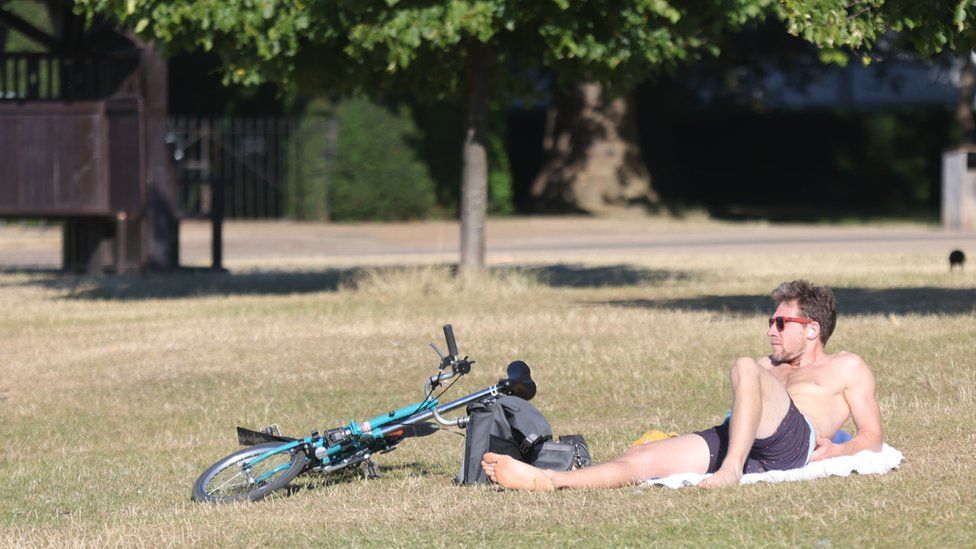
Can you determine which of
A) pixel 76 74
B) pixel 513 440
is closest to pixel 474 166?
pixel 76 74

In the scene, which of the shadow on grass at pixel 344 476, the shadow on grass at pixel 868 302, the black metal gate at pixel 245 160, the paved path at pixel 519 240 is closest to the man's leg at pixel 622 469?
the shadow on grass at pixel 344 476

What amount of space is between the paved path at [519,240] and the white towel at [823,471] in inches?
586

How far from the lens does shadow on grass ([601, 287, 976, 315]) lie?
14.2 m

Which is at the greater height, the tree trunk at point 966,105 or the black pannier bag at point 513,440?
the tree trunk at point 966,105

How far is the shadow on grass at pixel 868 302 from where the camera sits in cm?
1421

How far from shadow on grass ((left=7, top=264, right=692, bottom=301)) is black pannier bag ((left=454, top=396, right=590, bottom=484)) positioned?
10066mm

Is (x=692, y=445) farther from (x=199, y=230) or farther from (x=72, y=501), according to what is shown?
(x=199, y=230)

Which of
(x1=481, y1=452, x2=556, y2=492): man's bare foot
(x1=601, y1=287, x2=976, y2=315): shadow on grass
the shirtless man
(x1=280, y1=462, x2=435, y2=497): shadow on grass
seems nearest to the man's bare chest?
the shirtless man

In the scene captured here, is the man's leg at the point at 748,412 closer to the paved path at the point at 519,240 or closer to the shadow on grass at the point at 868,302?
the shadow on grass at the point at 868,302

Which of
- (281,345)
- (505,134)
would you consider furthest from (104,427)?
(505,134)

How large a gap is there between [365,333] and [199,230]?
16.2 meters

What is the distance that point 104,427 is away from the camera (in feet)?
33.0

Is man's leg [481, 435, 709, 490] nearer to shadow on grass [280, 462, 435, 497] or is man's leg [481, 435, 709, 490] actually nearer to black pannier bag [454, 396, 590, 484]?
black pannier bag [454, 396, 590, 484]

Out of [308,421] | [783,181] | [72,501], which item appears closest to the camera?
[72,501]
